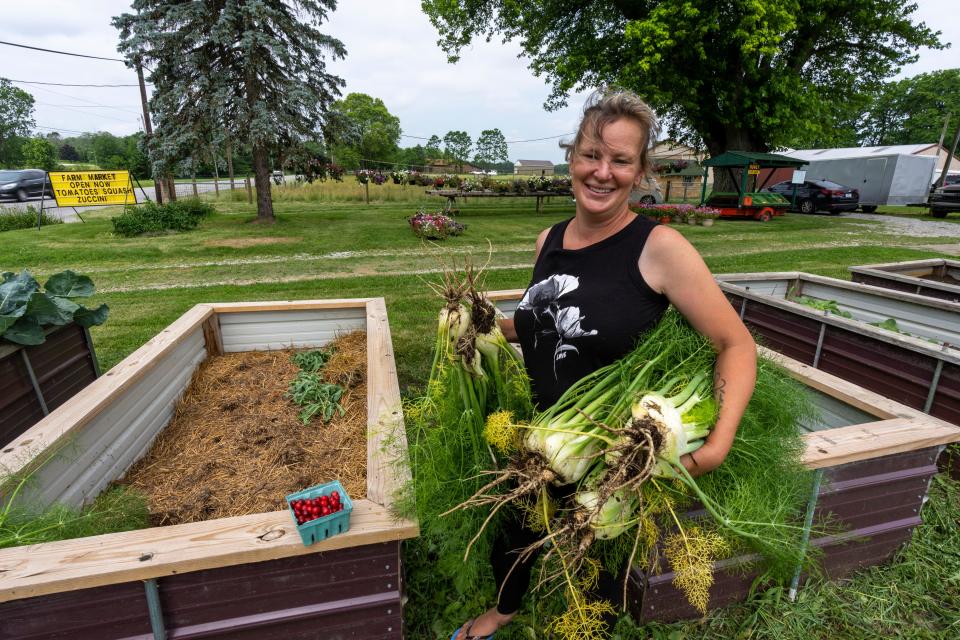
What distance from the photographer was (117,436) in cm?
245

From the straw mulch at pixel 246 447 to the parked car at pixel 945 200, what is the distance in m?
22.6

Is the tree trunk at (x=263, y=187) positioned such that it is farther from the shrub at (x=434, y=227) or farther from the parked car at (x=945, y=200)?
the parked car at (x=945, y=200)

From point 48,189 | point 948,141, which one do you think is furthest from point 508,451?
point 948,141

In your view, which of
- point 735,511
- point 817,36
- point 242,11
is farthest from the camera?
point 817,36

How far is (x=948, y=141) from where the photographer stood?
4447cm

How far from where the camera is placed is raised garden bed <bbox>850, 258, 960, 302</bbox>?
4.39m

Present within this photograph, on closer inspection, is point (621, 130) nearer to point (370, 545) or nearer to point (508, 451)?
point (508, 451)

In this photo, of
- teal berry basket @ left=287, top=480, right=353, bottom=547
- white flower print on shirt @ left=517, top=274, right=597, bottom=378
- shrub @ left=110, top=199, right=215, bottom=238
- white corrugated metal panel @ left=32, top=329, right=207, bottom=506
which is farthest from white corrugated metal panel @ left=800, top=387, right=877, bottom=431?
shrub @ left=110, top=199, right=215, bottom=238

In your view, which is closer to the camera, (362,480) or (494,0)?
(362,480)

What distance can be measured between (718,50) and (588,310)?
727 inches

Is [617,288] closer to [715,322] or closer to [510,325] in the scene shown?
[715,322]

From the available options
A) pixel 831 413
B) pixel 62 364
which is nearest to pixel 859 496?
pixel 831 413

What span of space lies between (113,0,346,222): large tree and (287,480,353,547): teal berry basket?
14295 millimetres

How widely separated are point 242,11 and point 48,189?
18.4 m
